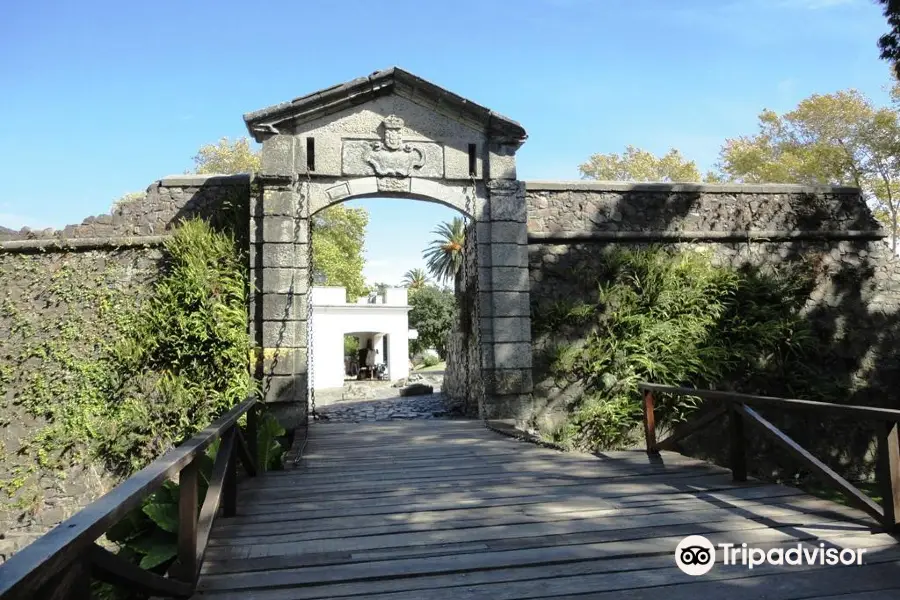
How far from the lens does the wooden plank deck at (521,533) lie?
267 centimetres

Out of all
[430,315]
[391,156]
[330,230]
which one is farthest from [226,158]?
[391,156]

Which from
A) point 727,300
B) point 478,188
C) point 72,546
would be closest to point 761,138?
point 727,300

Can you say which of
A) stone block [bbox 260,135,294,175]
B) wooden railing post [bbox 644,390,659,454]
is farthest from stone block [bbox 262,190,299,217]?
wooden railing post [bbox 644,390,659,454]

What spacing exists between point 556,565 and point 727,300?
6.82 metres

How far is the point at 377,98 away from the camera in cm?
802

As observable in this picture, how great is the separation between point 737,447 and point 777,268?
18.4 feet

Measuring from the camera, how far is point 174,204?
26.1 feet

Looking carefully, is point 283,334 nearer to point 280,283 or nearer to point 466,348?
point 280,283

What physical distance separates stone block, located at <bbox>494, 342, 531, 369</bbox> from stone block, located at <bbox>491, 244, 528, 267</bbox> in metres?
1.09

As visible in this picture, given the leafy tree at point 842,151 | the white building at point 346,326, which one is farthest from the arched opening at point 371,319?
the leafy tree at point 842,151

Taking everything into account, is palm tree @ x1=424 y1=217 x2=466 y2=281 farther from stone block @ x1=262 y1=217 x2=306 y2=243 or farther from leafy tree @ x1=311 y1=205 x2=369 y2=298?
stone block @ x1=262 y1=217 x2=306 y2=243

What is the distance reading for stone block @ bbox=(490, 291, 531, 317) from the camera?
7965mm

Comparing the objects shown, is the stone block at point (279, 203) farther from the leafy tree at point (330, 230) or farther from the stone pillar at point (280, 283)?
the leafy tree at point (330, 230)

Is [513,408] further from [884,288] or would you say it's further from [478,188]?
[884,288]
